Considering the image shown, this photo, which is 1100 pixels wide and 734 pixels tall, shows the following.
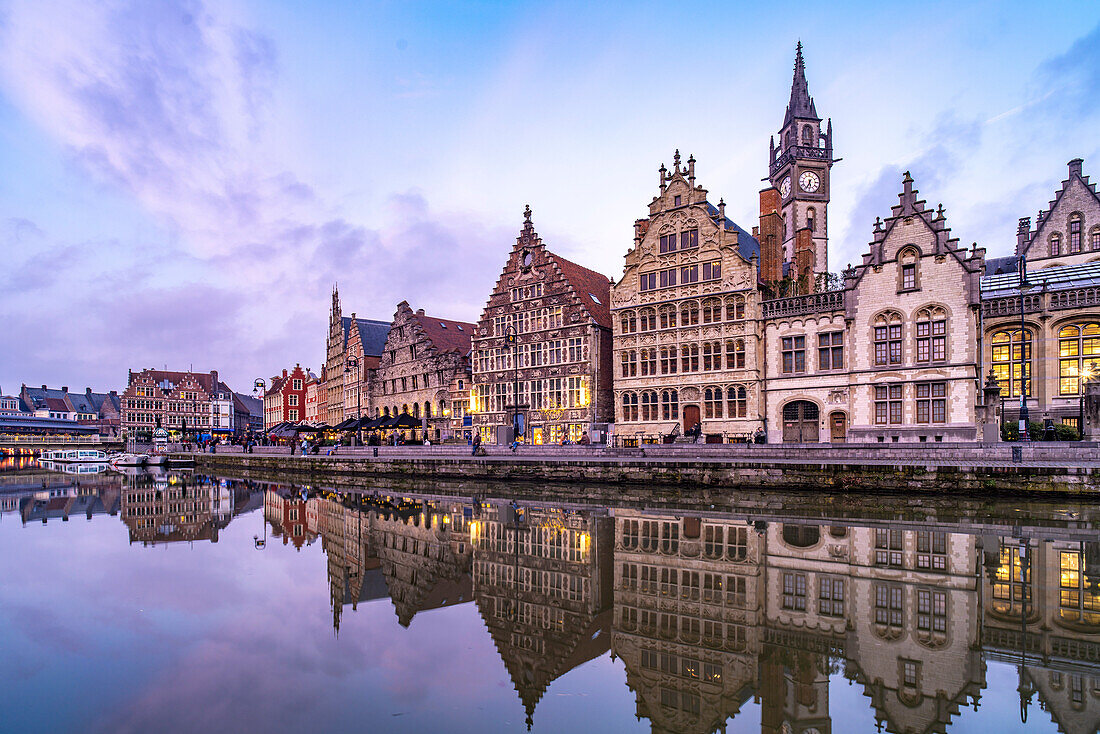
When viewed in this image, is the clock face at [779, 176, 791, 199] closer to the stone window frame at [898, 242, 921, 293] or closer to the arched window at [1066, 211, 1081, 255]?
the arched window at [1066, 211, 1081, 255]

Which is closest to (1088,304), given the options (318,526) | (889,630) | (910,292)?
(910,292)

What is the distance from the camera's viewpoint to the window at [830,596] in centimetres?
991

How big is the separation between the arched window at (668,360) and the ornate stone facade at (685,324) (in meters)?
0.06

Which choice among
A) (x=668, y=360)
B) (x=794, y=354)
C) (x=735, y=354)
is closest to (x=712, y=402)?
(x=735, y=354)

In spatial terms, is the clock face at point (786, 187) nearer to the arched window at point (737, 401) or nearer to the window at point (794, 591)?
the arched window at point (737, 401)

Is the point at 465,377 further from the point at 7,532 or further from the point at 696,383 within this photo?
the point at 7,532

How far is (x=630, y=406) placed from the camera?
40.2 meters

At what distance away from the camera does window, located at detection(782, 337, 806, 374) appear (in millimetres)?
34938

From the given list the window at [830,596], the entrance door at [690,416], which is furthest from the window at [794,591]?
the entrance door at [690,416]

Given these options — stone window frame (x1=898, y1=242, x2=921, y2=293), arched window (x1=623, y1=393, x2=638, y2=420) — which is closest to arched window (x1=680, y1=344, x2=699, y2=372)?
arched window (x1=623, y1=393, x2=638, y2=420)

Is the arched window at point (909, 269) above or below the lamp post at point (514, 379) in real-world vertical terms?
above

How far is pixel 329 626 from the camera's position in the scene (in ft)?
32.3

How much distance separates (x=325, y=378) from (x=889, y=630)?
79.2 m

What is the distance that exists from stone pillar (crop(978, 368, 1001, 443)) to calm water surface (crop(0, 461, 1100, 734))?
23.0ft
